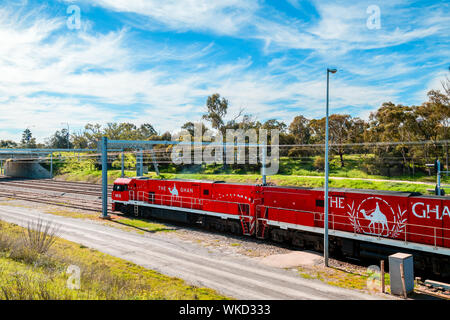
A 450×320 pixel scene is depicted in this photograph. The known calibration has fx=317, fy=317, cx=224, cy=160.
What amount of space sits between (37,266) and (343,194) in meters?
15.6

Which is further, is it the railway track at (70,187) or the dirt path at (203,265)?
the railway track at (70,187)

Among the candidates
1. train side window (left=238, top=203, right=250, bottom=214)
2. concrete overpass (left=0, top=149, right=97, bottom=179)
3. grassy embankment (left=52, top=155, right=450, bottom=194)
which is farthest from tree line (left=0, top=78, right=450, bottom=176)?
concrete overpass (left=0, top=149, right=97, bottom=179)

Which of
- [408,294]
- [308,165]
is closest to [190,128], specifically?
[308,165]

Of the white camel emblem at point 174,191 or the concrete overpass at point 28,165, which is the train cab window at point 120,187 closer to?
the white camel emblem at point 174,191

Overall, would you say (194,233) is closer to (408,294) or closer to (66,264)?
(66,264)

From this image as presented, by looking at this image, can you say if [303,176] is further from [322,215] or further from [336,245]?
[336,245]

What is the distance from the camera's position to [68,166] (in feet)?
259

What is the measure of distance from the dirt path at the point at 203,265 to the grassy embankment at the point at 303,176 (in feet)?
74.9

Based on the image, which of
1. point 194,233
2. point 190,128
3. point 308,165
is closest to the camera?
point 194,233

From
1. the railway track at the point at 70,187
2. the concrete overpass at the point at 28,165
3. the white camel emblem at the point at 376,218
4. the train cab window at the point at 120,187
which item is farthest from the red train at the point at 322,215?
the concrete overpass at the point at 28,165

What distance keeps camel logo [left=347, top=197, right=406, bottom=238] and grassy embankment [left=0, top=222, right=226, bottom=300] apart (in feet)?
30.1

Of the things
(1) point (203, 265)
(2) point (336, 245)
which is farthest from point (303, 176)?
(1) point (203, 265)

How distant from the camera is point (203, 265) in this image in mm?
16250

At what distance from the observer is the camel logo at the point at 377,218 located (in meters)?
16.0
